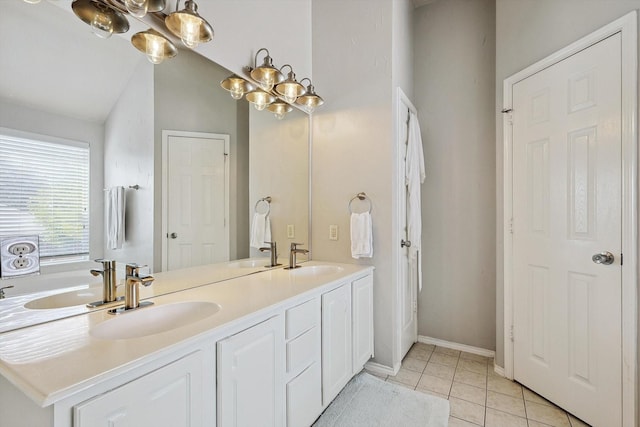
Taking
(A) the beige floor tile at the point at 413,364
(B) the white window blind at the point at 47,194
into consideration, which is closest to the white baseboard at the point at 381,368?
(A) the beige floor tile at the point at 413,364

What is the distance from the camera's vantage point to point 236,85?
1770 millimetres

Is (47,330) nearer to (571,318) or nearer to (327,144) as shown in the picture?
(327,144)

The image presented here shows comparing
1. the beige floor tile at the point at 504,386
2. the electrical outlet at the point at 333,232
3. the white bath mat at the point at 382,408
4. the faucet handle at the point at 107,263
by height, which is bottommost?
the beige floor tile at the point at 504,386

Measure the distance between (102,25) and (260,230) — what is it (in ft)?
4.23

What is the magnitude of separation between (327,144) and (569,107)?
1.58 meters

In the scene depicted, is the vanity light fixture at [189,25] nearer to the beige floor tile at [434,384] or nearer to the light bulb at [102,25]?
the light bulb at [102,25]

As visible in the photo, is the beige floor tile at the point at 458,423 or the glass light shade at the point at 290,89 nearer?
the beige floor tile at the point at 458,423

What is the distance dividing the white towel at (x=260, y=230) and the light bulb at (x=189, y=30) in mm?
1001

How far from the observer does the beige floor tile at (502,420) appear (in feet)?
5.54

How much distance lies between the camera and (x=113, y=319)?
1059mm

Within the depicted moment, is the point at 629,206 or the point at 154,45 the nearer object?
the point at 154,45

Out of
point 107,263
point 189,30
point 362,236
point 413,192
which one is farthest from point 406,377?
point 189,30

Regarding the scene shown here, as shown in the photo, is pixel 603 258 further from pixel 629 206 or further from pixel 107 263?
pixel 107 263

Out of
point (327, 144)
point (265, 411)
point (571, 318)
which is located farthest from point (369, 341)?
point (327, 144)
